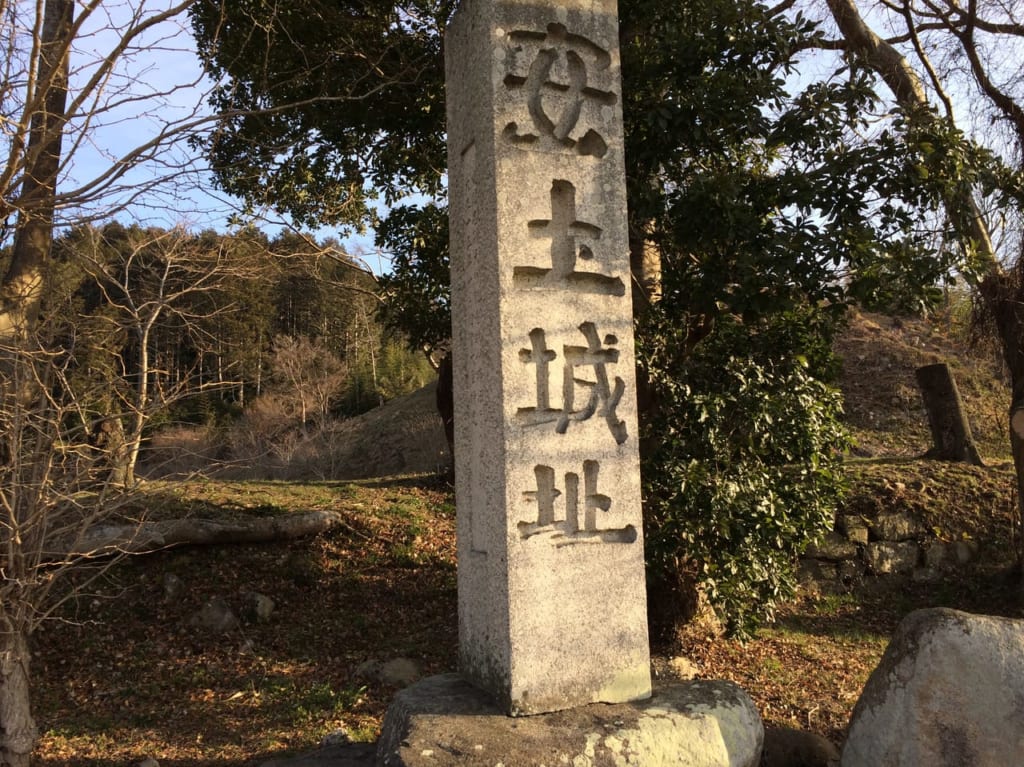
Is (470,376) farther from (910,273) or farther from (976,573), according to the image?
(976,573)

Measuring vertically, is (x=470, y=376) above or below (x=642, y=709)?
above

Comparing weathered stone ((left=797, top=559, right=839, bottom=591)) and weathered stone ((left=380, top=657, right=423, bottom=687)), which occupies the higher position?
weathered stone ((left=797, top=559, right=839, bottom=591))

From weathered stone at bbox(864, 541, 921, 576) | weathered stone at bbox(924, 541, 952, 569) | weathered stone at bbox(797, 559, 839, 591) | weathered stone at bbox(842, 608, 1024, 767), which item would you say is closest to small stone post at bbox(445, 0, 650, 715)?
weathered stone at bbox(842, 608, 1024, 767)

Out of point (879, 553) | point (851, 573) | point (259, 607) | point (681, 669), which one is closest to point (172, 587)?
point (259, 607)

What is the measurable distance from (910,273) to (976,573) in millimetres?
5628

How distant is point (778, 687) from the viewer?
6562 mm

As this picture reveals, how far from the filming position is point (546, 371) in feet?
12.2

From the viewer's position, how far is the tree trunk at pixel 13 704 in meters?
4.65

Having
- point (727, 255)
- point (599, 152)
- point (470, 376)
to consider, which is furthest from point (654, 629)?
point (599, 152)

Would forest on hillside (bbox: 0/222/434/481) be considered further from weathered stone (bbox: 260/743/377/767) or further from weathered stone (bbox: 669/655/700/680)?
weathered stone (bbox: 669/655/700/680)

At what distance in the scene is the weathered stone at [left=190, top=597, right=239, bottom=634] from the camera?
729cm

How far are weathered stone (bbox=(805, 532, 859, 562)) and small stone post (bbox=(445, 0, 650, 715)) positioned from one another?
19.8ft

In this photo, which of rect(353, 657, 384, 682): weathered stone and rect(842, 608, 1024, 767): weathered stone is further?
rect(353, 657, 384, 682): weathered stone

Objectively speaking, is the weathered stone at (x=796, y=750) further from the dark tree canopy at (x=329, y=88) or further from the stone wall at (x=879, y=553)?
the dark tree canopy at (x=329, y=88)
